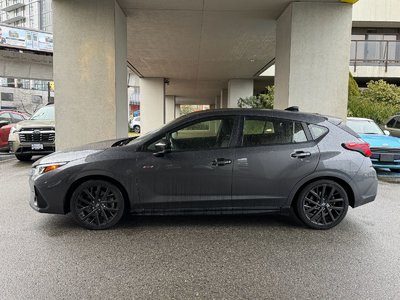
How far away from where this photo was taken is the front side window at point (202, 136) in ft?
15.4

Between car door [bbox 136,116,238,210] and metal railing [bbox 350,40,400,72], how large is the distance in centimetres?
2159

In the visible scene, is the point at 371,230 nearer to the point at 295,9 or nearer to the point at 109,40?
the point at 295,9

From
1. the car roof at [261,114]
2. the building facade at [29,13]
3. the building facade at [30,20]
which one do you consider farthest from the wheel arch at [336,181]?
the building facade at [29,13]

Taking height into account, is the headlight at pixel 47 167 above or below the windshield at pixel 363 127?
below

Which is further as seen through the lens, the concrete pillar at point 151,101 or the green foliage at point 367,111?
the concrete pillar at point 151,101

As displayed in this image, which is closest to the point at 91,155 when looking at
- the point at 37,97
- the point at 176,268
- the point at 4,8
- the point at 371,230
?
the point at 176,268

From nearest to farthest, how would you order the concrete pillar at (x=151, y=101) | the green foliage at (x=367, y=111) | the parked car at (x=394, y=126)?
the parked car at (x=394, y=126), the green foliage at (x=367, y=111), the concrete pillar at (x=151, y=101)

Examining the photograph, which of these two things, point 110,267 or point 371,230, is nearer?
point 110,267

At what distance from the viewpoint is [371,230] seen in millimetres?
4895

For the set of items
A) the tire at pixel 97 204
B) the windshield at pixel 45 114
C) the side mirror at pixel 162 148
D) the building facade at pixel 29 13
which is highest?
the building facade at pixel 29 13

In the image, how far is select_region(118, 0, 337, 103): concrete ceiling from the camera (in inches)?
328

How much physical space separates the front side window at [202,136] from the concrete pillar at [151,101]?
17.2 meters

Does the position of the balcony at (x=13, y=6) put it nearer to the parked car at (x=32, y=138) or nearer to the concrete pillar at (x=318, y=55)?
the parked car at (x=32, y=138)

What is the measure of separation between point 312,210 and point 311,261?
1118 mm
